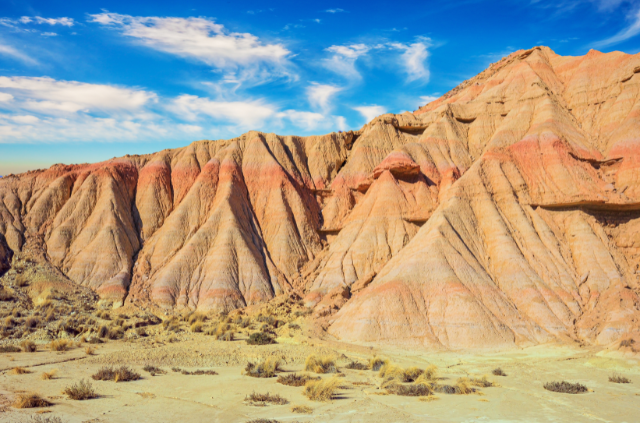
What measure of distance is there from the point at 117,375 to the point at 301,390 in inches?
270

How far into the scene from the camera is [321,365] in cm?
2016

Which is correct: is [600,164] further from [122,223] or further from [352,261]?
[122,223]

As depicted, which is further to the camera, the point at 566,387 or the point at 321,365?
the point at 321,365

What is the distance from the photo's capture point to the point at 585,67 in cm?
4500

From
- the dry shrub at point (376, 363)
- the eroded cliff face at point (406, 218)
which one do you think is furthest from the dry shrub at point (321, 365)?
the eroded cliff face at point (406, 218)

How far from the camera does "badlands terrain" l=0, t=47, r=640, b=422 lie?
1645cm

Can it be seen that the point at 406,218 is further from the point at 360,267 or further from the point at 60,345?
the point at 60,345

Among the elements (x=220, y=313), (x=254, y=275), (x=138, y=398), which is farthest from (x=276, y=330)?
(x=138, y=398)

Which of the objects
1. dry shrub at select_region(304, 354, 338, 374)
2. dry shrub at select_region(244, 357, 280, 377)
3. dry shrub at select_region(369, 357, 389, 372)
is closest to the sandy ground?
dry shrub at select_region(244, 357, 280, 377)

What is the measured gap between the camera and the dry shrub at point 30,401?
12664 millimetres

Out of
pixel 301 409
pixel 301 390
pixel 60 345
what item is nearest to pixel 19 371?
pixel 60 345

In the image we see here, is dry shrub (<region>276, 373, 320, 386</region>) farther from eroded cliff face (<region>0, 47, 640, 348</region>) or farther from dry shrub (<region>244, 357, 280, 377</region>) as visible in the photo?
eroded cliff face (<region>0, 47, 640, 348</region>)

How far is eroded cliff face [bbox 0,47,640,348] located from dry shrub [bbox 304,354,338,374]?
257 inches

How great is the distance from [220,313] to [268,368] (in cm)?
1689
